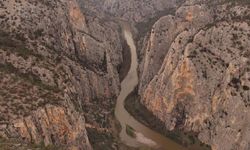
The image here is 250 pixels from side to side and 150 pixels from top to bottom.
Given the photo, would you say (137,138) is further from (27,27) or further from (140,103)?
(27,27)

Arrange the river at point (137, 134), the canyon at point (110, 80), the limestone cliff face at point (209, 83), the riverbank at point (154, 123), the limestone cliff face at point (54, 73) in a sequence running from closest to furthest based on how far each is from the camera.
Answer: the limestone cliff face at point (54, 73) < the canyon at point (110, 80) < the limestone cliff face at point (209, 83) < the river at point (137, 134) < the riverbank at point (154, 123)

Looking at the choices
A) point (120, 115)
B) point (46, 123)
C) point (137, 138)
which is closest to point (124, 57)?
point (120, 115)

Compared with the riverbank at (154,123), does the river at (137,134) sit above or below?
below

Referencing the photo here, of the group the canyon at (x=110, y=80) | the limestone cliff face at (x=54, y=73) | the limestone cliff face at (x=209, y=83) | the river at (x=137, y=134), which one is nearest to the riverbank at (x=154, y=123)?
the canyon at (x=110, y=80)

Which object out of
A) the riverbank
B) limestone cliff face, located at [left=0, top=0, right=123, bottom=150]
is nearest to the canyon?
limestone cliff face, located at [left=0, top=0, right=123, bottom=150]

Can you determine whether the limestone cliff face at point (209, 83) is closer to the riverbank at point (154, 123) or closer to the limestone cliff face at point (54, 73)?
the riverbank at point (154, 123)
